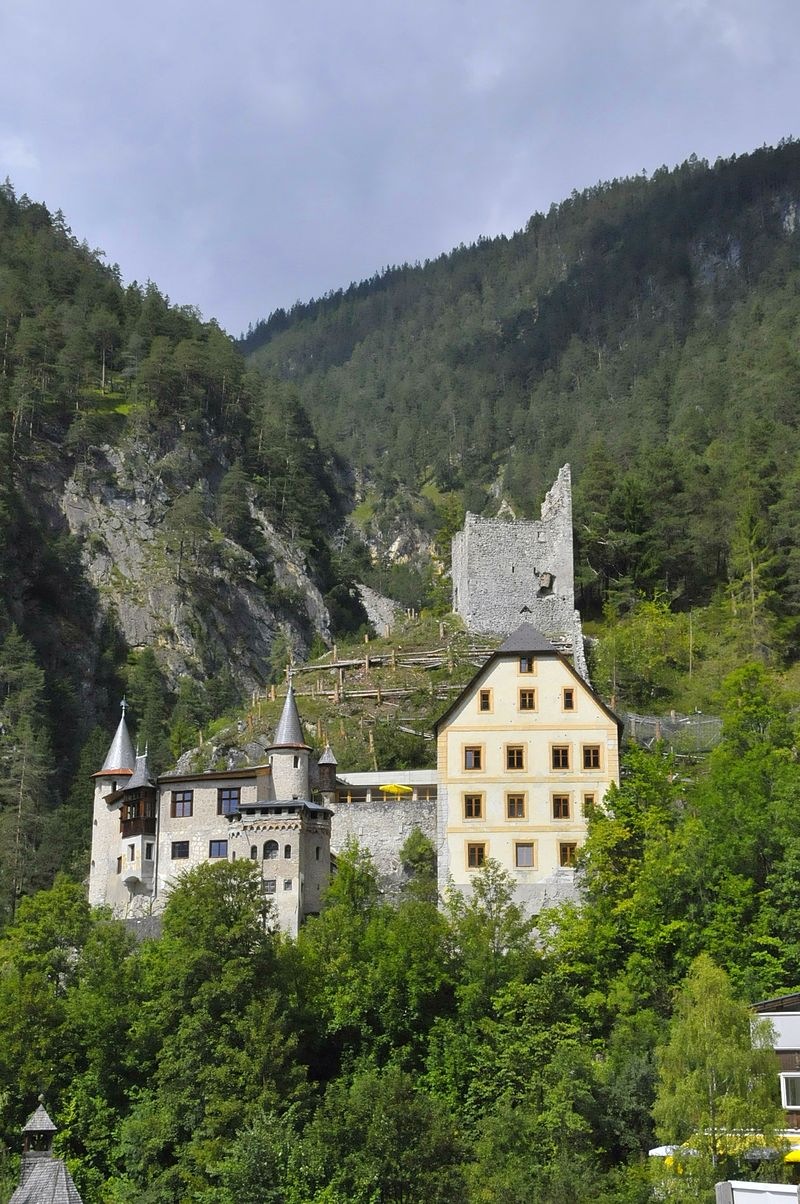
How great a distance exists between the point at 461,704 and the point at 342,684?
19.3 meters

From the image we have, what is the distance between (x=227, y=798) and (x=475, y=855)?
10.3 meters

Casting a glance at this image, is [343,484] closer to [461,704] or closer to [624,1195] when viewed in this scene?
[461,704]

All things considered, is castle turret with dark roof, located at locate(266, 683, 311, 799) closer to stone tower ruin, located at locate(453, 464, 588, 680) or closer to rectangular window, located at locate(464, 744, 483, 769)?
rectangular window, located at locate(464, 744, 483, 769)

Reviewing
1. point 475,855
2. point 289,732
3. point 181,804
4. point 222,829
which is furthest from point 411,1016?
point 289,732

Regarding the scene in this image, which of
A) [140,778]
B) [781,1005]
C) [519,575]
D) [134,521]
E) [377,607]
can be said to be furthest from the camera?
[377,607]

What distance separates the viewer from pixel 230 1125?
1802 inches

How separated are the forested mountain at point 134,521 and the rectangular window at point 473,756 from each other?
31030 millimetres

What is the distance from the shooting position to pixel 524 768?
59000mm

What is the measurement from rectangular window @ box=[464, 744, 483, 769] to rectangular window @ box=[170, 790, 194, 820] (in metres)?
11.1

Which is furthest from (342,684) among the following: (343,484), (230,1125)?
(343,484)

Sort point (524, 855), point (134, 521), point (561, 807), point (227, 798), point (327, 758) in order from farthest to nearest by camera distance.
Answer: point (134, 521)
point (327, 758)
point (227, 798)
point (561, 807)
point (524, 855)

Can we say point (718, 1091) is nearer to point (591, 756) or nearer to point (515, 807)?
point (515, 807)

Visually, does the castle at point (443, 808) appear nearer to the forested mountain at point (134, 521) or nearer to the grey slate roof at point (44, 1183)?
the grey slate roof at point (44, 1183)

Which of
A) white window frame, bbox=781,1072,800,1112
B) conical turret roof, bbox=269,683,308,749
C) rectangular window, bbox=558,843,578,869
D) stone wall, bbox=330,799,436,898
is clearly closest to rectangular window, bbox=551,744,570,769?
rectangular window, bbox=558,843,578,869
